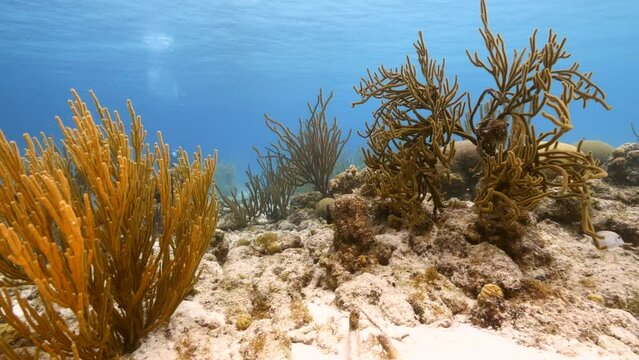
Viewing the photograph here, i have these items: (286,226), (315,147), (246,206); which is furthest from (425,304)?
(246,206)

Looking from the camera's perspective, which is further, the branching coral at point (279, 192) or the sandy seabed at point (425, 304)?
the branching coral at point (279, 192)

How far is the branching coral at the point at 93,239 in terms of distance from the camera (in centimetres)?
144

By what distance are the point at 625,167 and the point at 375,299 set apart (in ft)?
17.0

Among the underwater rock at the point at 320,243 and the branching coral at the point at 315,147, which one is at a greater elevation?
the branching coral at the point at 315,147

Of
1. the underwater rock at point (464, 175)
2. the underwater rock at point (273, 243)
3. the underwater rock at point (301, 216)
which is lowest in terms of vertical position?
the underwater rock at point (273, 243)

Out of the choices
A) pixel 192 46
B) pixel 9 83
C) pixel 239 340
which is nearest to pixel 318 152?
pixel 239 340

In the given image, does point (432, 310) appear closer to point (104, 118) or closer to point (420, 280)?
point (420, 280)

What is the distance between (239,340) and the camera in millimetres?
2346

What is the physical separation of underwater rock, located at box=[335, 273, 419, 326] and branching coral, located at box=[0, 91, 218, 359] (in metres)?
1.23

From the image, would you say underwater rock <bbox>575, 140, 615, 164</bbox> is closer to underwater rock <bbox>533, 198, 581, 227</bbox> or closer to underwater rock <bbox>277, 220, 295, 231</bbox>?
underwater rock <bbox>533, 198, 581, 227</bbox>

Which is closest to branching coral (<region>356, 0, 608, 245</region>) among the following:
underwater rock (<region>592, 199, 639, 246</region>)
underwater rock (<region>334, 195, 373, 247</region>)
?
underwater rock (<region>334, 195, 373, 247</region>)

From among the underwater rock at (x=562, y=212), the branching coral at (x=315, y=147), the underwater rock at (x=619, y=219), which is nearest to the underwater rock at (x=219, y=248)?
the branching coral at (x=315, y=147)

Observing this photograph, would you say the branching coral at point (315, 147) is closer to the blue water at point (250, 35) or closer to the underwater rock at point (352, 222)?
the underwater rock at point (352, 222)

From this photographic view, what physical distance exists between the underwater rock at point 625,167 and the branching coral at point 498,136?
1.78 metres
